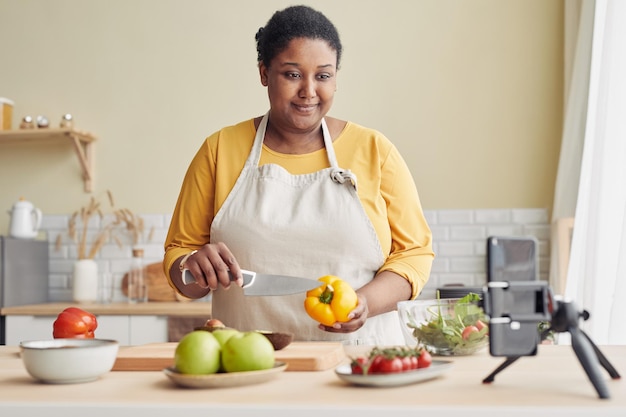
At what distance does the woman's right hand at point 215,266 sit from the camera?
1785mm

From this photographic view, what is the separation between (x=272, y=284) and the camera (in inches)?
74.0

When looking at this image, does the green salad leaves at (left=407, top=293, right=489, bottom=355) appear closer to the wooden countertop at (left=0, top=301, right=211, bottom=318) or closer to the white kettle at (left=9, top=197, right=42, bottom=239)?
the wooden countertop at (left=0, top=301, right=211, bottom=318)

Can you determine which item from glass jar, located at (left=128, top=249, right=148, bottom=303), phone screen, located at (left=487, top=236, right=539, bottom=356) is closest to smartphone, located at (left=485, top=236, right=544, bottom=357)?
phone screen, located at (left=487, top=236, right=539, bottom=356)

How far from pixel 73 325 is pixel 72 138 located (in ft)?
8.83

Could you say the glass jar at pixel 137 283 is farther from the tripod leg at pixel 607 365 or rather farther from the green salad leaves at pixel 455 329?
the tripod leg at pixel 607 365

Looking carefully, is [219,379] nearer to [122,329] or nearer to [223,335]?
[223,335]

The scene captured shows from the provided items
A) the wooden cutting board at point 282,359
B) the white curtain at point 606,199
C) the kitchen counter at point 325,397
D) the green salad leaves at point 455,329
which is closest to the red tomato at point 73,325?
the wooden cutting board at point 282,359

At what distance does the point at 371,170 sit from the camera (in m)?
2.28

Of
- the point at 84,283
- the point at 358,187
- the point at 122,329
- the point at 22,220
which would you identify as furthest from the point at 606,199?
the point at 22,220

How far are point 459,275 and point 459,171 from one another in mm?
549

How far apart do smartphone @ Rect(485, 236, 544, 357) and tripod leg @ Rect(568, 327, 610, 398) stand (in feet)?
0.21

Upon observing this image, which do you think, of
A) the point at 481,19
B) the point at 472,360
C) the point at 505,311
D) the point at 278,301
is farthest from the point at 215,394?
the point at 481,19

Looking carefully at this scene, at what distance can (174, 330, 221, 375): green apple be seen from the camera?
1274 millimetres

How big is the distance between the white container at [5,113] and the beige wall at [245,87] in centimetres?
8
